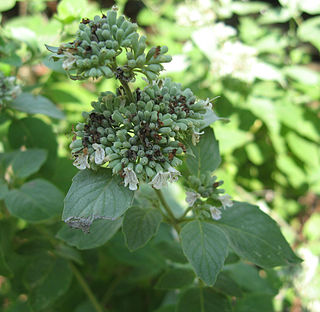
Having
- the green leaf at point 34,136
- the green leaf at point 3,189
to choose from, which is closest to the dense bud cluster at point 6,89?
the green leaf at point 34,136

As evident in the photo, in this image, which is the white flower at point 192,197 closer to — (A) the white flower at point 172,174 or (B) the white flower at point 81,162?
(A) the white flower at point 172,174

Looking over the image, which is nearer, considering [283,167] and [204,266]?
[204,266]

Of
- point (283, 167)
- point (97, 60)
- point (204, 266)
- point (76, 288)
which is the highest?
point (97, 60)

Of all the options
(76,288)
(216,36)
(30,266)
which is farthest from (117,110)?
(216,36)

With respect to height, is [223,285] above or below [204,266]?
below

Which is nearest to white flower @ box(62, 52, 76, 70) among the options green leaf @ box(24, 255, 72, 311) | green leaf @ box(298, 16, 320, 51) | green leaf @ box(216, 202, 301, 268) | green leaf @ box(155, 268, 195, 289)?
green leaf @ box(216, 202, 301, 268)

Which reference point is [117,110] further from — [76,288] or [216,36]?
[216,36]

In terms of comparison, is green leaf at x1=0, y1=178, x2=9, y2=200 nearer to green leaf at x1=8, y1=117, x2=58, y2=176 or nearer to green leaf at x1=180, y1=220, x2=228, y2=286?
green leaf at x1=8, y1=117, x2=58, y2=176

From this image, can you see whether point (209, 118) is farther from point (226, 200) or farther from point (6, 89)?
point (6, 89)
